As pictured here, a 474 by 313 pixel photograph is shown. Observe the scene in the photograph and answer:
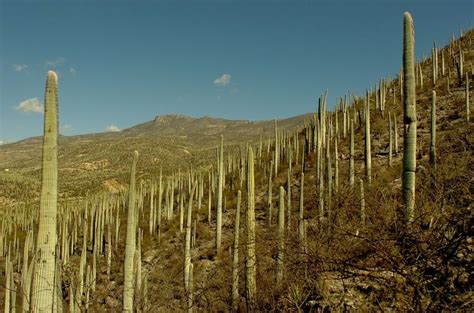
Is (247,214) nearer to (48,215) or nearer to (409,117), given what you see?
(409,117)

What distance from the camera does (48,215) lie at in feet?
15.1

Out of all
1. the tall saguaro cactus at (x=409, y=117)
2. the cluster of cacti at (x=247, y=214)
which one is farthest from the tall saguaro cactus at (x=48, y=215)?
the tall saguaro cactus at (x=409, y=117)

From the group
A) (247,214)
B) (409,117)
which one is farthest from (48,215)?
(409,117)

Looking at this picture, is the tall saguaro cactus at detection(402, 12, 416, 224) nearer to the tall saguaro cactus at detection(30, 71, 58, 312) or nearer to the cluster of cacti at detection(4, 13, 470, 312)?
the cluster of cacti at detection(4, 13, 470, 312)

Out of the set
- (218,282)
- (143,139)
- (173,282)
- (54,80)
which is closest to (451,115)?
(218,282)

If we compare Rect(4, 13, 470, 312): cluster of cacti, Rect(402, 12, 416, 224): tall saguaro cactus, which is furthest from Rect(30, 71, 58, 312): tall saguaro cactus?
Rect(402, 12, 416, 224): tall saguaro cactus

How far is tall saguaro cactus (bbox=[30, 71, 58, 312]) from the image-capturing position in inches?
169

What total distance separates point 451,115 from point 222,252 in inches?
470

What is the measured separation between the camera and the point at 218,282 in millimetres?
11609

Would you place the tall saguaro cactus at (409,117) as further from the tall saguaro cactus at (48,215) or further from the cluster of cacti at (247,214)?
the tall saguaro cactus at (48,215)

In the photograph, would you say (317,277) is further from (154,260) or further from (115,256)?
(115,256)

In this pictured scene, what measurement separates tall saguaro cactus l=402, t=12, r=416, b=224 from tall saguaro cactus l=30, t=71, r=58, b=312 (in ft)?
16.3

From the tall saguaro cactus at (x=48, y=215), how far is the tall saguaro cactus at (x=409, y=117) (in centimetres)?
495

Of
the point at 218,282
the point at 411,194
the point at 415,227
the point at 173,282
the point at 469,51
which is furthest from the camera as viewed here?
the point at 469,51
